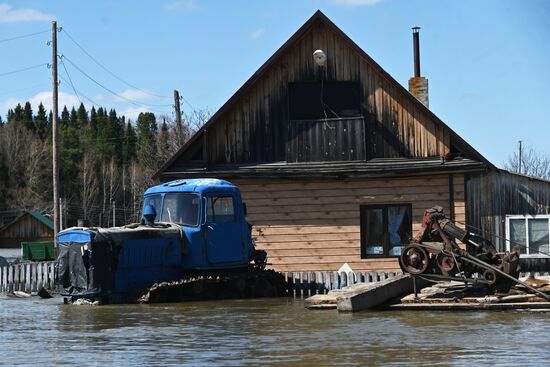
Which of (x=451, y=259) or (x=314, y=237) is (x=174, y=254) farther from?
(x=451, y=259)

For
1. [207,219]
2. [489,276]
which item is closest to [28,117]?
[207,219]

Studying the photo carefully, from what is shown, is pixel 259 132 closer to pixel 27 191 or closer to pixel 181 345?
pixel 181 345

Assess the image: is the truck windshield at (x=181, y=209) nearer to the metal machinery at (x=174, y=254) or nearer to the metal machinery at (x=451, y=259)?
the metal machinery at (x=174, y=254)

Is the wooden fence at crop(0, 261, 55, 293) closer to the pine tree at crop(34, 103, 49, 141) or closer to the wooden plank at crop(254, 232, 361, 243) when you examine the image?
the wooden plank at crop(254, 232, 361, 243)

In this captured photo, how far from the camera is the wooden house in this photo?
1019 inches

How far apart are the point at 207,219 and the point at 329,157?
5.26 metres

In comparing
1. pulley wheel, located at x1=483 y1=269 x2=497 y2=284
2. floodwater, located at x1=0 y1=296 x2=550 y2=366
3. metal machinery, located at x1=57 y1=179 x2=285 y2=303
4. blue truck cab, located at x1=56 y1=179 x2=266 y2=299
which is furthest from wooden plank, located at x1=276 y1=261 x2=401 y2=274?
pulley wheel, located at x1=483 y1=269 x2=497 y2=284

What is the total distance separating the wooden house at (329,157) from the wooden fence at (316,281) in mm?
1878

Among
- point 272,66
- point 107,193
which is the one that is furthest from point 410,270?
point 107,193

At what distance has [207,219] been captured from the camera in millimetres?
22484

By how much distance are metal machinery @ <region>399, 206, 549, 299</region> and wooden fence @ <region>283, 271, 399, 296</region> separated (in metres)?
3.95

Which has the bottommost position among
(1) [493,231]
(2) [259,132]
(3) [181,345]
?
(3) [181,345]

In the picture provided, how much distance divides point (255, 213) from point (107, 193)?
99.5 m

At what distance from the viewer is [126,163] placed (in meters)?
140
